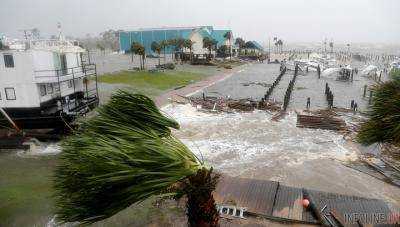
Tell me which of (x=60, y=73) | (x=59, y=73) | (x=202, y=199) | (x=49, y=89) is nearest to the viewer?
(x=202, y=199)

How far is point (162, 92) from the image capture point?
4022 cm

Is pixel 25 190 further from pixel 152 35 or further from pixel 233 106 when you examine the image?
pixel 152 35

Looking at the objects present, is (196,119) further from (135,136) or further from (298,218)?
(135,136)

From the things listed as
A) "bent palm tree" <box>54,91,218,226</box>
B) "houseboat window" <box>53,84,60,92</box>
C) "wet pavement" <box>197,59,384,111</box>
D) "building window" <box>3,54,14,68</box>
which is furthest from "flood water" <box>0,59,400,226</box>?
"wet pavement" <box>197,59,384,111</box>

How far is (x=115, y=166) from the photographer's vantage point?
5895 millimetres

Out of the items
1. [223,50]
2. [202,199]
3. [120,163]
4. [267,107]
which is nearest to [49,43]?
[267,107]

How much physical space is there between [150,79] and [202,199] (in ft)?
143

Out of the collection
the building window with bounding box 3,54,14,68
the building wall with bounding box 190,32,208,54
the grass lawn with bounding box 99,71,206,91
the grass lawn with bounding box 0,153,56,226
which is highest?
the building wall with bounding box 190,32,208,54

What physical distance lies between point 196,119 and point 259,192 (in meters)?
14.9

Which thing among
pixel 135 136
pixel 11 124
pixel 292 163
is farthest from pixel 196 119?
pixel 135 136

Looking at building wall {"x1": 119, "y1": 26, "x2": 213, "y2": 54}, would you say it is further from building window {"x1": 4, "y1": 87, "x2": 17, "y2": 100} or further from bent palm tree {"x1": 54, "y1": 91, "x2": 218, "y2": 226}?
bent palm tree {"x1": 54, "y1": 91, "x2": 218, "y2": 226}

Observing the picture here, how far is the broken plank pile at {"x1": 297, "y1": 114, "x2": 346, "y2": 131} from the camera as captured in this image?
86.1 feet

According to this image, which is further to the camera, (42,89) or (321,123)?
(321,123)

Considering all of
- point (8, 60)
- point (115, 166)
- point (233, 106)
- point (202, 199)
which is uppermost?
point (8, 60)
